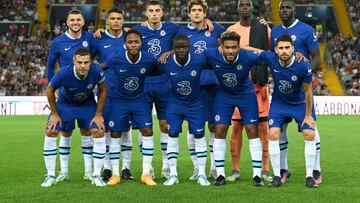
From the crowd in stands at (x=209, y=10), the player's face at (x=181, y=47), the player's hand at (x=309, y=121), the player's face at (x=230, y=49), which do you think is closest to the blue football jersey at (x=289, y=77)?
the player's hand at (x=309, y=121)

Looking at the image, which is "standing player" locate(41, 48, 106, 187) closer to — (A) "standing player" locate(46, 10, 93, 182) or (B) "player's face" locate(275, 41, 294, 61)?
(A) "standing player" locate(46, 10, 93, 182)

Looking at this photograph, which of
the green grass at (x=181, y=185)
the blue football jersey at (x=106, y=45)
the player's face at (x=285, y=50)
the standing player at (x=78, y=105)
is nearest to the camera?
Result: the green grass at (x=181, y=185)

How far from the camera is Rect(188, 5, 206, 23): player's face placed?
9.04m

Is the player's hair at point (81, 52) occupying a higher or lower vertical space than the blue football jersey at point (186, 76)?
higher

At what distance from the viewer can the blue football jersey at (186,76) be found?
864 cm

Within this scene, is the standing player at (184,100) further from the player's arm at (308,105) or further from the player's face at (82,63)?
the player's arm at (308,105)

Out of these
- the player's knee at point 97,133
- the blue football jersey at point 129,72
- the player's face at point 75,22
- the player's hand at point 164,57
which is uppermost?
the player's face at point 75,22

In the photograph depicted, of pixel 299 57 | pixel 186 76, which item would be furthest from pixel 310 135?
pixel 186 76

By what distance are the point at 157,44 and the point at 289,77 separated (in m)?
1.97

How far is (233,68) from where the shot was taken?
858 cm

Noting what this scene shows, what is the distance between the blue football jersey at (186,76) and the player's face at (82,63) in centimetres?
101

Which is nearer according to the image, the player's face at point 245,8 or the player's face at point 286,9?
the player's face at point 286,9

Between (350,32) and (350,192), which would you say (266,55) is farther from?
(350,32)

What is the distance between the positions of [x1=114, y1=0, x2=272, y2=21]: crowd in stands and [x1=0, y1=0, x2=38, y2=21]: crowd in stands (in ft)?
16.5
